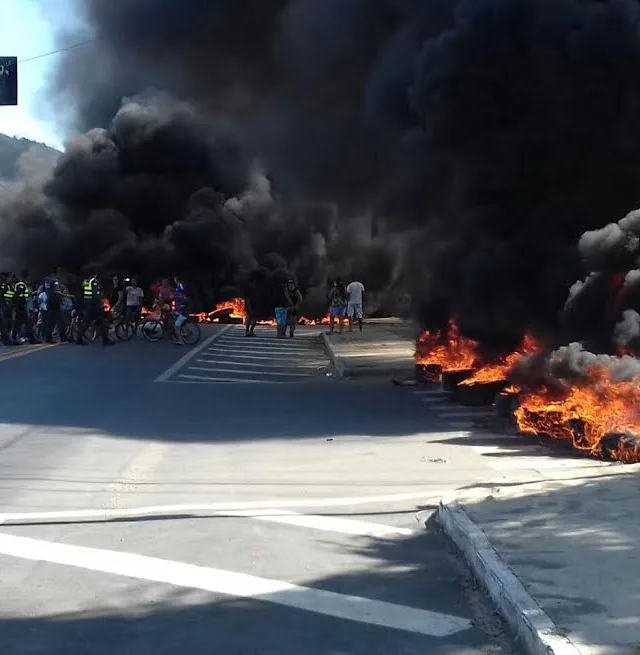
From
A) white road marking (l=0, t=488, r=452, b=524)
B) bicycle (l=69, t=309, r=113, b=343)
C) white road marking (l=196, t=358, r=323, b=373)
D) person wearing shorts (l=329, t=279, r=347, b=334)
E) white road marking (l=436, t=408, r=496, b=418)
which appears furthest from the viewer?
person wearing shorts (l=329, t=279, r=347, b=334)

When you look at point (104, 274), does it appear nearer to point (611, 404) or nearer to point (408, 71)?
point (408, 71)

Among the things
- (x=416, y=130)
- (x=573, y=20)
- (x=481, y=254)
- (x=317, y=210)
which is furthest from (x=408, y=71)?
(x=317, y=210)

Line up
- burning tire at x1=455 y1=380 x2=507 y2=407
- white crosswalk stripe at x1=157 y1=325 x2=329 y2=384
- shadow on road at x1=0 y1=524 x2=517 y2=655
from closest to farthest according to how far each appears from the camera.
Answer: shadow on road at x1=0 y1=524 x2=517 y2=655 < burning tire at x1=455 y1=380 x2=507 y2=407 < white crosswalk stripe at x1=157 y1=325 x2=329 y2=384

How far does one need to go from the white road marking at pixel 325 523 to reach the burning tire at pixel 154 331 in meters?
16.8

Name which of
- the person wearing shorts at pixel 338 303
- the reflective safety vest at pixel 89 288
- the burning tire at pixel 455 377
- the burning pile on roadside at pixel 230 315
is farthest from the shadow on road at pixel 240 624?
the burning pile on roadside at pixel 230 315

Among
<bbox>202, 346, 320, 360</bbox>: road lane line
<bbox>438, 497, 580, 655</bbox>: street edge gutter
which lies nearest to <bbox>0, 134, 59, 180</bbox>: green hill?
<bbox>202, 346, 320, 360</bbox>: road lane line

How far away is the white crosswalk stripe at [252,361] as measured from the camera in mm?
16250

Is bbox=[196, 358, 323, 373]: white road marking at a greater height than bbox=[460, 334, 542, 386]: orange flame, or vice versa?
bbox=[460, 334, 542, 386]: orange flame

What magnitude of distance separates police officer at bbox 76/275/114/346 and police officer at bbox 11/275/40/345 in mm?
1317

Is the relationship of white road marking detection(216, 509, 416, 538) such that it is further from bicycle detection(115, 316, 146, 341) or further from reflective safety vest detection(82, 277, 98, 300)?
bicycle detection(115, 316, 146, 341)

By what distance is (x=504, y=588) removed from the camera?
4.73 meters

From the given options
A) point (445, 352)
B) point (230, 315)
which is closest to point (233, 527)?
point (445, 352)

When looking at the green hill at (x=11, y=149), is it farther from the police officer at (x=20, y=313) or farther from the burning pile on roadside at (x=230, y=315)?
the police officer at (x=20, y=313)

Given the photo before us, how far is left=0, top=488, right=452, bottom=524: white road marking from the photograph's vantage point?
6.80 metres
